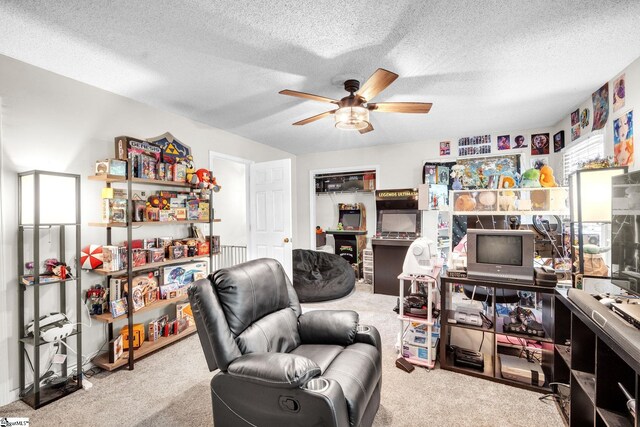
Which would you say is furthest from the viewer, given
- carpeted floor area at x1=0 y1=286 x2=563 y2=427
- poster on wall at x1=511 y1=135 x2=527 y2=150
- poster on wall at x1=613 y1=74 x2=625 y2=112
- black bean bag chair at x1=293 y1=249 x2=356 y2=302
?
black bean bag chair at x1=293 y1=249 x2=356 y2=302

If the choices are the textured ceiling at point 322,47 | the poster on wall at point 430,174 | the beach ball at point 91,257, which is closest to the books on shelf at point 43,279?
the beach ball at point 91,257

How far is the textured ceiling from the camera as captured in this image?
1639 mm

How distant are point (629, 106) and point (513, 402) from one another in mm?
2416

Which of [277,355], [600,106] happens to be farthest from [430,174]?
[277,355]

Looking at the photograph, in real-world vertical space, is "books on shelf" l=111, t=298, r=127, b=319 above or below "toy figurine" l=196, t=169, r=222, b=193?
below

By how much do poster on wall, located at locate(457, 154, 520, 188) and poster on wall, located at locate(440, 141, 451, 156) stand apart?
24 centimetres

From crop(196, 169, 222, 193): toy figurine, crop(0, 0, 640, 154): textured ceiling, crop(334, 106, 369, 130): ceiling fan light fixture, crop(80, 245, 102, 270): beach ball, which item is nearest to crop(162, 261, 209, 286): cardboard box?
crop(80, 245, 102, 270): beach ball

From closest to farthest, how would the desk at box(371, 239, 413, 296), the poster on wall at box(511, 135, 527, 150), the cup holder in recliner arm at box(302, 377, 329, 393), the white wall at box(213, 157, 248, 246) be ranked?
the cup holder in recliner arm at box(302, 377, 329, 393) < the poster on wall at box(511, 135, 527, 150) < the desk at box(371, 239, 413, 296) < the white wall at box(213, 157, 248, 246)

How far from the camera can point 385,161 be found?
5.09 meters

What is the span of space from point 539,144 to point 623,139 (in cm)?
188

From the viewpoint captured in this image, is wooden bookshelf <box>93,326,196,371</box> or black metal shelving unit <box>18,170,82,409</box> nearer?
black metal shelving unit <box>18,170,82,409</box>

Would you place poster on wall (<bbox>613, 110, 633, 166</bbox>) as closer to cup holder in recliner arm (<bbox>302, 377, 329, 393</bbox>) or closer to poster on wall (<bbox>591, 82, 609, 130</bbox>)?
poster on wall (<bbox>591, 82, 609, 130</bbox>)

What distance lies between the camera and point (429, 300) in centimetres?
240

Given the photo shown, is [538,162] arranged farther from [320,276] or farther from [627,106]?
[320,276]
